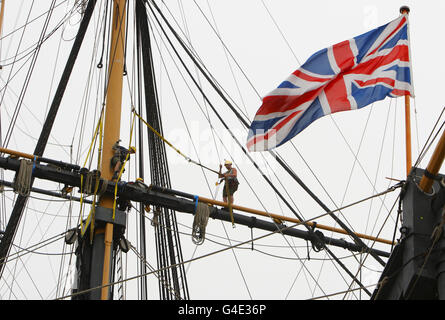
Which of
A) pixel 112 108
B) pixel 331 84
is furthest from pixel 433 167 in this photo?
pixel 112 108

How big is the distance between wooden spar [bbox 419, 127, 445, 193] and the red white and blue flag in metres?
2.94

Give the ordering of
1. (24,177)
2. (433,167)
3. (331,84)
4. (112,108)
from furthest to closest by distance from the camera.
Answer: (112,108) → (24,177) → (331,84) → (433,167)

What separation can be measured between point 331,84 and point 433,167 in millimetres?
3517

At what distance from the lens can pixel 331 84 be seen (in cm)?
1498

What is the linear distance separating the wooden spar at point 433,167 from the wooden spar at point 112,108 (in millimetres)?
6093

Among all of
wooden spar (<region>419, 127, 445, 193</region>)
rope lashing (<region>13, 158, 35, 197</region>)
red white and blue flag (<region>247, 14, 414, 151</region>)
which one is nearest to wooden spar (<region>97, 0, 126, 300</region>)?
rope lashing (<region>13, 158, 35, 197</region>)

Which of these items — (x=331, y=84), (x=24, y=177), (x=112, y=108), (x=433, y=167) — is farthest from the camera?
(x=112, y=108)

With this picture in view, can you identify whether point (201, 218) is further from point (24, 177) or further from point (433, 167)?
point (433, 167)

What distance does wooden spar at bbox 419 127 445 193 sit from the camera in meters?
11.6

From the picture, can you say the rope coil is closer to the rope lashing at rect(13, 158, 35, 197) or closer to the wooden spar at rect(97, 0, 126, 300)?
the wooden spar at rect(97, 0, 126, 300)

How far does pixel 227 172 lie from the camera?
18.0 meters
